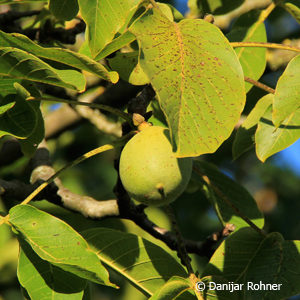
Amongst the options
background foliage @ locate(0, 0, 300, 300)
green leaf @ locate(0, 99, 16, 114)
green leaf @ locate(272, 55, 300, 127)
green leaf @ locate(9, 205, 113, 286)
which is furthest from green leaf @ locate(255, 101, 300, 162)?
green leaf @ locate(0, 99, 16, 114)

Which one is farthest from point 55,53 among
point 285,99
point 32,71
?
point 285,99

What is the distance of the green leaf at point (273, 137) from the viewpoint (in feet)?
4.90

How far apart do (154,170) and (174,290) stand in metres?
0.36

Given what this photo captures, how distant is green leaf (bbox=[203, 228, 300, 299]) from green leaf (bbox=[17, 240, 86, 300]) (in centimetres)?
44

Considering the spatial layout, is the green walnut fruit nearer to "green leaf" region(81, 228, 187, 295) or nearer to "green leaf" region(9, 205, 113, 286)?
"green leaf" region(9, 205, 113, 286)

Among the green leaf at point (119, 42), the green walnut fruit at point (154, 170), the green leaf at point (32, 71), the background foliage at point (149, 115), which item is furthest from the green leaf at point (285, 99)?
the green leaf at point (32, 71)

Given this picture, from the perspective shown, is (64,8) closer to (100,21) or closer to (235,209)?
(100,21)

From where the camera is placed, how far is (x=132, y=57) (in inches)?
59.5

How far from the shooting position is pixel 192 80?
1193mm

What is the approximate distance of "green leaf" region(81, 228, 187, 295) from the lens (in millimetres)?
1638

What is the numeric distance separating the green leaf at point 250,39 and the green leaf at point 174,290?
2.66 feet

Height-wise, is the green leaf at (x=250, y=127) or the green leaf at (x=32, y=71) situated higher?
the green leaf at (x=32, y=71)

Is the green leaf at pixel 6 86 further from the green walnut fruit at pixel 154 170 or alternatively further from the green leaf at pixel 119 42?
the green walnut fruit at pixel 154 170

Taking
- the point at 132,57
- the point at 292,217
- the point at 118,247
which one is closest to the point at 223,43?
the point at 132,57
